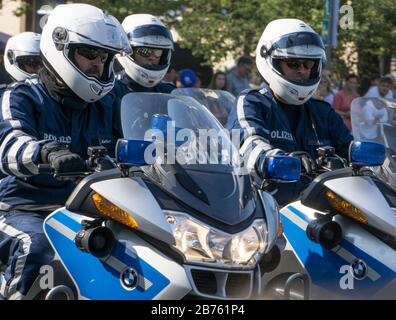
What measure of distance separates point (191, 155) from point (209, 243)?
478 millimetres

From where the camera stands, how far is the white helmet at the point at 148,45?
845 centimetres

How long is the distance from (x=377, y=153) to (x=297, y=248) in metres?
0.76

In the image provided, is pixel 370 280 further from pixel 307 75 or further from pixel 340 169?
pixel 307 75

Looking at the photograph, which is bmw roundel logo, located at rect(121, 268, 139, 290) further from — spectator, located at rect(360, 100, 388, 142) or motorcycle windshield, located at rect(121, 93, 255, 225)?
spectator, located at rect(360, 100, 388, 142)

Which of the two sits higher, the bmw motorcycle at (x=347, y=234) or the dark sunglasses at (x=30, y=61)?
the dark sunglasses at (x=30, y=61)

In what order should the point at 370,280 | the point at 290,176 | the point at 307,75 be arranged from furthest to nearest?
the point at 307,75 < the point at 370,280 < the point at 290,176

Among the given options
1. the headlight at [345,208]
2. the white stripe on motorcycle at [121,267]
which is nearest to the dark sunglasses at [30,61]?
the headlight at [345,208]

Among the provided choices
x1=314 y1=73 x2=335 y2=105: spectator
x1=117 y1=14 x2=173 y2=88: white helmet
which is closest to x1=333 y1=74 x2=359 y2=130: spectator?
x1=314 y1=73 x2=335 y2=105: spectator

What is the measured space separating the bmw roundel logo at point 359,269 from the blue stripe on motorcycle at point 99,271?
144 cm

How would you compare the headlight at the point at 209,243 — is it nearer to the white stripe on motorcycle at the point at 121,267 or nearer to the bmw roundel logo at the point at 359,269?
the white stripe on motorcycle at the point at 121,267

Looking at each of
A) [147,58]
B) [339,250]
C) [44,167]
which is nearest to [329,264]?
[339,250]

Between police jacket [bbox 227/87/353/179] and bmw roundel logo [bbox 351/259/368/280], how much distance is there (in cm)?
97

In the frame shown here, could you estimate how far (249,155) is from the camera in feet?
18.8
